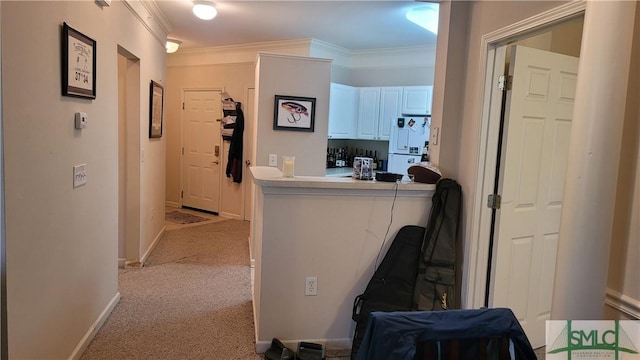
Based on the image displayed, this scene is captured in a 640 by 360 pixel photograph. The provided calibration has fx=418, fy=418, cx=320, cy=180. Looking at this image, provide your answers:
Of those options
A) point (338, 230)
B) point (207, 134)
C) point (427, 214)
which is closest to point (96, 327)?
point (338, 230)

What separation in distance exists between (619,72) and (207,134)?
5927mm

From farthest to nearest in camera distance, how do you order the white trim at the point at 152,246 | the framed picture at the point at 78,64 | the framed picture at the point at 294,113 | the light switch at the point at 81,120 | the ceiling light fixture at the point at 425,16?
the white trim at the point at 152,246 → the framed picture at the point at 294,113 → the ceiling light fixture at the point at 425,16 → the light switch at the point at 81,120 → the framed picture at the point at 78,64

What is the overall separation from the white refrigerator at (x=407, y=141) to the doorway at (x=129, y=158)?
126 inches

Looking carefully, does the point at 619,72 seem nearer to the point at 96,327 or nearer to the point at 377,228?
the point at 377,228

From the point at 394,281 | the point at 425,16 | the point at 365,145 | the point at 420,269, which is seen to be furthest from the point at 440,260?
the point at 365,145

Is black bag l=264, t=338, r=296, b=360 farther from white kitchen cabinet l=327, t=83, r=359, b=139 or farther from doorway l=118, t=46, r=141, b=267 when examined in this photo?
white kitchen cabinet l=327, t=83, r=359, b=139

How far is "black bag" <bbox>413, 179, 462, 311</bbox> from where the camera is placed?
249cm

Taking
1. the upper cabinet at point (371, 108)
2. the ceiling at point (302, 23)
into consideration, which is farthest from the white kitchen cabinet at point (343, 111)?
the ceiling at point (302, 23)

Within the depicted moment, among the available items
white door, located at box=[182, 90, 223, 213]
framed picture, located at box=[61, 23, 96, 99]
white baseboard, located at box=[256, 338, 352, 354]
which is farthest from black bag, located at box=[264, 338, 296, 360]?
white door, located at box=[182, 90, 223, 213]

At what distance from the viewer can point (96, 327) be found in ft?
9.18

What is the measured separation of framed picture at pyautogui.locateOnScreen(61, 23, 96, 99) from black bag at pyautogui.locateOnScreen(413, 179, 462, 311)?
2.17 meters

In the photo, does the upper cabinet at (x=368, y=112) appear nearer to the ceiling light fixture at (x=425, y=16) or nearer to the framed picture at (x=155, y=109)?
the ceiling light fixture at (x=425, y=16)

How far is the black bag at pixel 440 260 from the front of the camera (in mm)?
2492

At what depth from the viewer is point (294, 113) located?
4.07 meters
